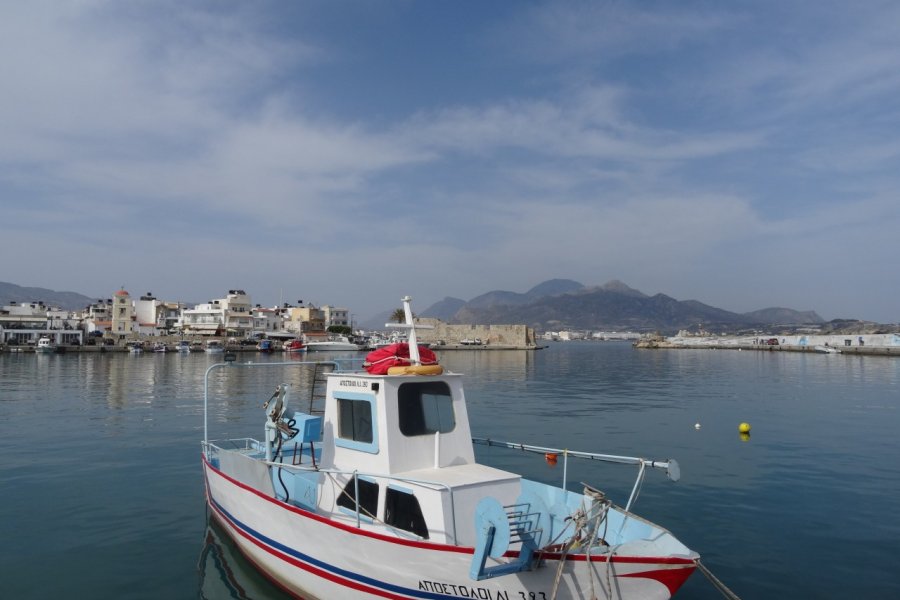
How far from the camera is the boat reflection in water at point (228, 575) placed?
960cm

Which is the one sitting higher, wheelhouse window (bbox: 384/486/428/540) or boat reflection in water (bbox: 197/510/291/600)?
wheelhouse window (bbox: 384/486/428/540)

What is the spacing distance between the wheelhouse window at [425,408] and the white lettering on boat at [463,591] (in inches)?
90.6

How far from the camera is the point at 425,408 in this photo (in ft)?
30.0

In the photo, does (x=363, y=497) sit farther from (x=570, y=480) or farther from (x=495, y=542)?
(x=570, y=480)

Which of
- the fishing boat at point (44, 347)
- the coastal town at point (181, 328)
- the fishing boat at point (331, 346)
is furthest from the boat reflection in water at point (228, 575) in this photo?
the fishing boat at point (331, 346)

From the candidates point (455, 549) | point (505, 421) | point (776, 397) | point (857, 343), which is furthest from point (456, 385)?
point (857, 343)

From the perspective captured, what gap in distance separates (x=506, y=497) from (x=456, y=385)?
1973 mm

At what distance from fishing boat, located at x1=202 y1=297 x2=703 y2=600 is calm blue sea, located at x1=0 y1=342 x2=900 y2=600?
1.67 meters

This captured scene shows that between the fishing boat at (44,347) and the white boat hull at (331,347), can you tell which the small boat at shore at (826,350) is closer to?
the white boat hull at (331,347)

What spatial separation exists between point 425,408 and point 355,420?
46.6 inches

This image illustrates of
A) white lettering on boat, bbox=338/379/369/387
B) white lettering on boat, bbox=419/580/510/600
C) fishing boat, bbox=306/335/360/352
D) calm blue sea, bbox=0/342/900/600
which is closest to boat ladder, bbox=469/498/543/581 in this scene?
white lettering on boat, bbox=419/580/510/600

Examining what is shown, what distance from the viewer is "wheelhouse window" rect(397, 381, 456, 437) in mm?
8977

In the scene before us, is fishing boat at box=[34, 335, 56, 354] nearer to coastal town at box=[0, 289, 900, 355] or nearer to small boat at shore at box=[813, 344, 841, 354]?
coastal town at box=[0, 289, 900, 355]

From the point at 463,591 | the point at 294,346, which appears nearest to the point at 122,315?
the point at 294,346
